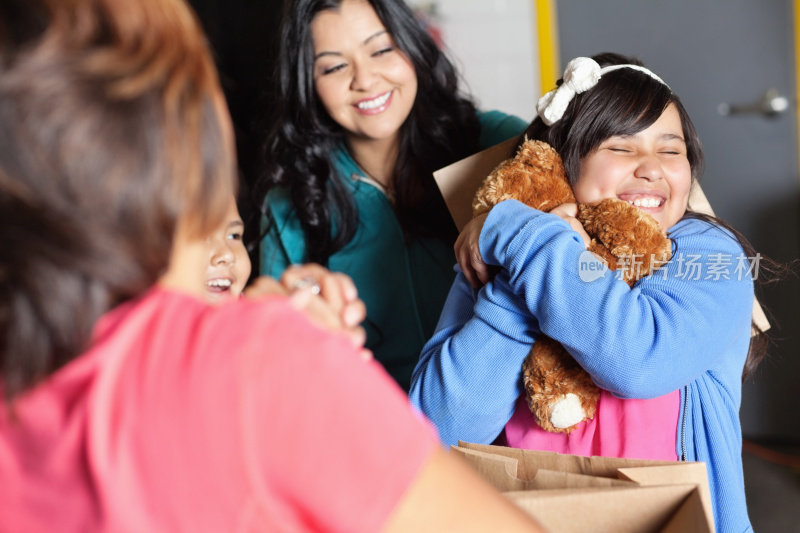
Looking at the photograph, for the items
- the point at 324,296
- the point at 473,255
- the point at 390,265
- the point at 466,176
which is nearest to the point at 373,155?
the point at 390,265

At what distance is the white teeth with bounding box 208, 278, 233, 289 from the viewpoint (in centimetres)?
139

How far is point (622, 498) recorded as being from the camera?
2.36 feet

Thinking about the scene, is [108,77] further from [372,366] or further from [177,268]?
[372,366]

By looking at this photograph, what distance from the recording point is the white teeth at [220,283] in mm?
1394

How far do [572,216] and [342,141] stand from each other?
2.64ft

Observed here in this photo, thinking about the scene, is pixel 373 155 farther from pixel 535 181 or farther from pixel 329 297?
pixel 329 297

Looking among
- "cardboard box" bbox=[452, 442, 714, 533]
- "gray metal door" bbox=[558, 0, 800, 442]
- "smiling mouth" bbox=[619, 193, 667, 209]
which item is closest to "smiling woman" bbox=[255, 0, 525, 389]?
"smiling mouth" bbox=[619, 193, 667, 209]

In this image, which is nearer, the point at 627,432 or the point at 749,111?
the point at 627,432

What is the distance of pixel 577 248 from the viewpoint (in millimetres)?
1076

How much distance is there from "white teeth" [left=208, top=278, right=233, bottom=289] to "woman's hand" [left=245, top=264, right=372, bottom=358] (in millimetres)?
676

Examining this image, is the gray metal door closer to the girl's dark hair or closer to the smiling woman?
the smiling woman

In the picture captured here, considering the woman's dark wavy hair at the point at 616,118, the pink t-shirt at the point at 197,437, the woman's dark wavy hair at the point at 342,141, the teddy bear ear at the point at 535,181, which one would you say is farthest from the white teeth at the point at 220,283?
the pink t-shirt at the point at 197,437

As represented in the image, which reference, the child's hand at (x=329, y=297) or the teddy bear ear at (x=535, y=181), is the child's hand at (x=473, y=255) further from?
the child's hand at (x=329, y=297)

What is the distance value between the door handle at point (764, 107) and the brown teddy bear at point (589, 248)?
159cm
